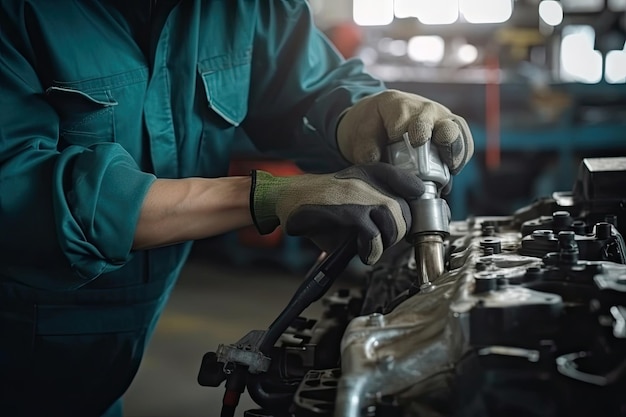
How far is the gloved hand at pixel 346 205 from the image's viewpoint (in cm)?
103

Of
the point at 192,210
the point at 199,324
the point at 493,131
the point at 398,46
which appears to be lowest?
the point at 199,324

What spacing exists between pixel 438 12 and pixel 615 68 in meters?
1.54

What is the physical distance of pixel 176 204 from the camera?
3.67 ft

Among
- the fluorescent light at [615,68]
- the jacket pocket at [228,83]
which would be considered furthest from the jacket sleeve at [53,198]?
the fluorescent light at [615,68]

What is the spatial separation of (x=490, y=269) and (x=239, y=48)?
781 mm

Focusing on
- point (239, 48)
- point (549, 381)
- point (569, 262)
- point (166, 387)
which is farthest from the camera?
point (166, 387)

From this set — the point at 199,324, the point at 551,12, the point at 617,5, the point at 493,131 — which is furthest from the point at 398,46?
the point at 199,324

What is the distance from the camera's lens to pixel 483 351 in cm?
74

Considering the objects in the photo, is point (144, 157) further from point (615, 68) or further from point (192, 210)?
point (615, 68)

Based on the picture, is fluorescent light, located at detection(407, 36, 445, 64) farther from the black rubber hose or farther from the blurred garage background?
the black rubber hose

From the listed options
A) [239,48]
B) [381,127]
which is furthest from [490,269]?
[239,48]

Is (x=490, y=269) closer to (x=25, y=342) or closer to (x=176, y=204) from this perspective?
(x=176, y=204)

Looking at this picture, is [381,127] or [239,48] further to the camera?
[239,48]

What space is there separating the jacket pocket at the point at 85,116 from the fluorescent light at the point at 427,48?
4.14m
